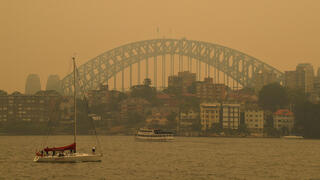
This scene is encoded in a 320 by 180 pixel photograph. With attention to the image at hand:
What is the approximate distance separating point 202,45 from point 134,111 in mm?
22005

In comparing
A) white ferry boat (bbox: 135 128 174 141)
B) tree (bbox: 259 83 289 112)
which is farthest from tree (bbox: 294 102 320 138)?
white ferry boat (bbox: 135 128 174 141)

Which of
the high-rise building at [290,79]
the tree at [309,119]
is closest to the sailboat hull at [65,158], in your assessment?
the tree at [309,119]

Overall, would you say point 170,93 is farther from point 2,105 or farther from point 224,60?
point 2,105

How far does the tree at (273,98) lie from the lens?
151750 millimetres

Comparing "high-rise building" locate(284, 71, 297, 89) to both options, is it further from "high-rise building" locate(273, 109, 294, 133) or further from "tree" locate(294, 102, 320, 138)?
"tree" locate(294, 102, 320, 138)

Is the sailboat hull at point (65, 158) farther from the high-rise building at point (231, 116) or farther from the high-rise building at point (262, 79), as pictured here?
the high-rise building at point (262, 79)

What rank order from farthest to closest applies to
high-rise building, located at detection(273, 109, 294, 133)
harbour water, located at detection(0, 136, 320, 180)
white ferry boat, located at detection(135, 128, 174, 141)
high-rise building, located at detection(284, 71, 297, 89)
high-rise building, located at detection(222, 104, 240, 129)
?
high-rise building, located at detection(284, 71, 297, 89), high-rise building, located at detection(222, 104, 240, 129), high-rise building, located at detection(273, 109, 294, 133), white ferry boat, located at detection(135, 128, 174, 141), harbour water, located at detection(0, 136, 320, 180)

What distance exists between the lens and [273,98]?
497 ft

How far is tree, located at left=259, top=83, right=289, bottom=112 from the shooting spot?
151750 mm

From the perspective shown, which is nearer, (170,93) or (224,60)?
(224,60)

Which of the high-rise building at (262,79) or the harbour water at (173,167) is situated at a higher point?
the high-rise building at (262,79)

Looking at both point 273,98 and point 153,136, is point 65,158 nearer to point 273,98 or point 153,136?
point 153,136

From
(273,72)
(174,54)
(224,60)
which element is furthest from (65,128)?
(273,72)

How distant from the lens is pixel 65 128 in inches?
5822
